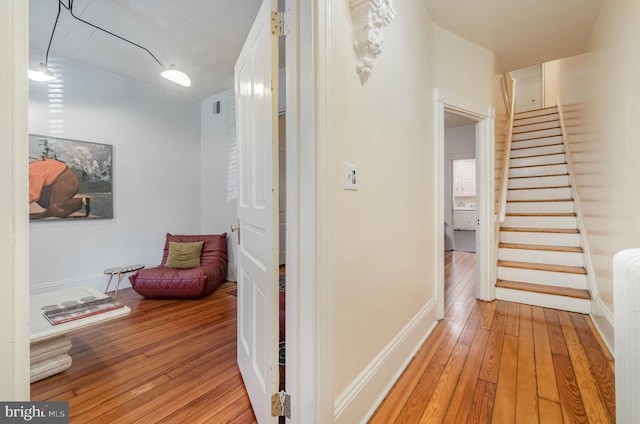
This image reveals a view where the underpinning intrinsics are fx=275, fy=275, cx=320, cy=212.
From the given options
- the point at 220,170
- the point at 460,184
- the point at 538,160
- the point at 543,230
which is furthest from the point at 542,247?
the point at 460,184

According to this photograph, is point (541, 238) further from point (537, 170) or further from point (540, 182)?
point (537, 170)

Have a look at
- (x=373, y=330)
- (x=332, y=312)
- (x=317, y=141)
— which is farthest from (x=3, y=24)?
(x=373, y=330)

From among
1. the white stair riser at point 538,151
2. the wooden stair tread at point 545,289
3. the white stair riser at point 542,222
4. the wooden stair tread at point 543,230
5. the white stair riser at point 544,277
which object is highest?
the white stair riser at point 538,151

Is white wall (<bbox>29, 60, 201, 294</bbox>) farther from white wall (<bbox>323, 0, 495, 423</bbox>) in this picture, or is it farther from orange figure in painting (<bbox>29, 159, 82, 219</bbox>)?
white wall (<bbox>323, 0, 495, 423</bbox>)

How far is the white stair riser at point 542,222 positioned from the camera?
3201mm

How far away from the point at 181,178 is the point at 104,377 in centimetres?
291

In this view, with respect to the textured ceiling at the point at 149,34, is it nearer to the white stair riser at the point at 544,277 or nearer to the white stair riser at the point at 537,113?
the white stair riser at the point at 544,277

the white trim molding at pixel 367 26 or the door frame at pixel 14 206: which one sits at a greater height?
the white trim molding at pixel 367 26

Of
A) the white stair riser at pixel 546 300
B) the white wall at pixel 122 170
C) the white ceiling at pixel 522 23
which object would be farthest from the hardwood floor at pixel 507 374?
the white wall at pixel 122 170

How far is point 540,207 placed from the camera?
3555mm

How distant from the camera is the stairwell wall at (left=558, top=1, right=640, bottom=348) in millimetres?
1699

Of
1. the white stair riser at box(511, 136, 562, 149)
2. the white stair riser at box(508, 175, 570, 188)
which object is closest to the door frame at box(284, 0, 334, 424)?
the white stair riser at box(508, 175, 570, 188)

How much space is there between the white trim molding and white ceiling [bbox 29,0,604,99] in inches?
51.8

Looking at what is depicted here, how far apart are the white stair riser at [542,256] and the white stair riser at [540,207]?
0.72m
